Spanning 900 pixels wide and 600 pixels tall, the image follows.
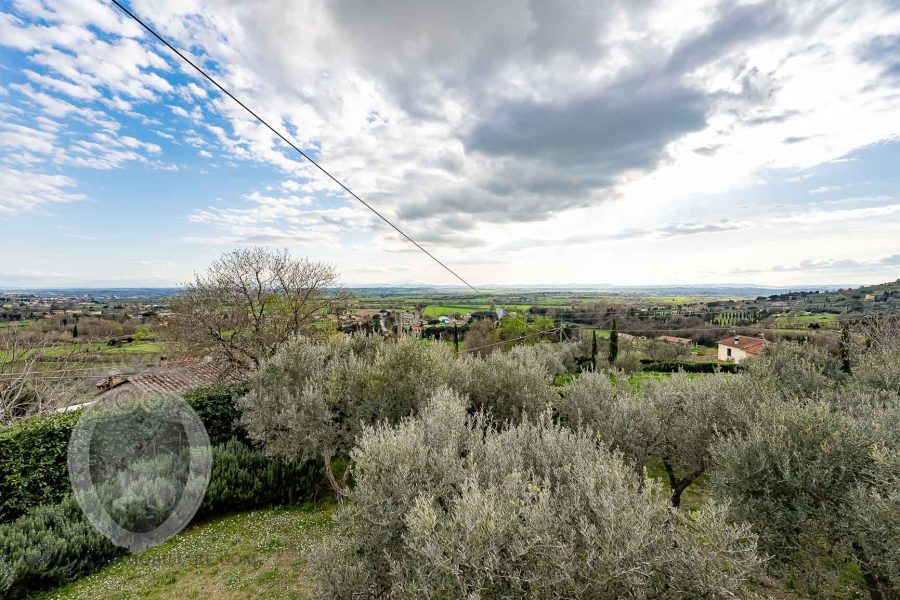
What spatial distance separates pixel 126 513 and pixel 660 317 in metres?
38.8

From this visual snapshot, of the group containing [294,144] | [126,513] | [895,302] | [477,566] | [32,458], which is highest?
[294,144]

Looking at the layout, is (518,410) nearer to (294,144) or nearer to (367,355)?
(367,355)

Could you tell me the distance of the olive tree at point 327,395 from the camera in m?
9.55

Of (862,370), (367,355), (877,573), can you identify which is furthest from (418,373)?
(862,370)

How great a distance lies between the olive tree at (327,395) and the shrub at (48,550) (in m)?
3.74

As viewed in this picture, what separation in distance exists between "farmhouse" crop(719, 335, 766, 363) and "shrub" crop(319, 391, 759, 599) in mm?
45538

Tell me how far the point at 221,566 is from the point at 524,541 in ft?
26.5

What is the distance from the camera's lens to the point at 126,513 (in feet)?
28.9

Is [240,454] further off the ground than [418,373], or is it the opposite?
[418,373]

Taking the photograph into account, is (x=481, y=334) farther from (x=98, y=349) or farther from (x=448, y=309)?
(x=98, y=349)

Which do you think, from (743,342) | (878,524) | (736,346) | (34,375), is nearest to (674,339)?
(736,346)

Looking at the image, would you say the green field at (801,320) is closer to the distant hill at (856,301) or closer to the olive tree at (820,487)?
the distant hill at (856,301)

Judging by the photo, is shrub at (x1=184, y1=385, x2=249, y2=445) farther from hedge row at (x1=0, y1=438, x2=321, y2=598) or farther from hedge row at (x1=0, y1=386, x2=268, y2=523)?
hedge row at (x1=0, y1=386, x2=268, y2=523)

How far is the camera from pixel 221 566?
815 centimetres
